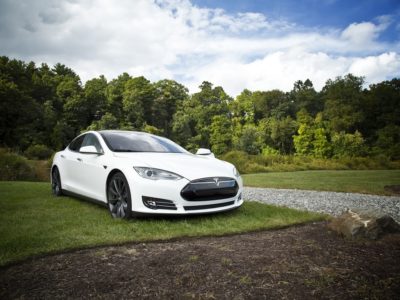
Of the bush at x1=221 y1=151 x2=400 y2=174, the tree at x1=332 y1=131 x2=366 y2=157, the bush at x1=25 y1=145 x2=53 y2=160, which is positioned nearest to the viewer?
the bush at x1=221 y1=151 x2=400 y2=174

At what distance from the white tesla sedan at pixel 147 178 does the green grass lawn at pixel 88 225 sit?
24 centimetres

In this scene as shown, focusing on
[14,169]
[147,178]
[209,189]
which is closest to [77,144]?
[147,178]

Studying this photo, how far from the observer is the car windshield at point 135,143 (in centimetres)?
556

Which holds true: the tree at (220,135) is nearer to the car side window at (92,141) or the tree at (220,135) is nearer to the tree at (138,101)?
the tree at (138,101)

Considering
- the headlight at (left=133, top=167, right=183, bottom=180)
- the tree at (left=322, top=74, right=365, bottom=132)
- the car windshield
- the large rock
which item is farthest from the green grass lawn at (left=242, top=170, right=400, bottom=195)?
the tree at (left=322, top=74, right=365, bottom=132)

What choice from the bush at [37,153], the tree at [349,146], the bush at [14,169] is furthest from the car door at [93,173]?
the tree at [349,146]

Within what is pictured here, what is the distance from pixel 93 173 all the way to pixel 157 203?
64.8 inches

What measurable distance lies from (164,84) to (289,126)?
92.2 feet

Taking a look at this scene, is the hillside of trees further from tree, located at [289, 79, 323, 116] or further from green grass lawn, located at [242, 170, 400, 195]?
green grass lawn, located at [242, 170, 400, 195]

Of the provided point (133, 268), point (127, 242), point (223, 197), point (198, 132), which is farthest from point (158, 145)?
point (198, 132)

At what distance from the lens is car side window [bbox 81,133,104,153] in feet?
18.7

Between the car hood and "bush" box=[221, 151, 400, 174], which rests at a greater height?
the car hood

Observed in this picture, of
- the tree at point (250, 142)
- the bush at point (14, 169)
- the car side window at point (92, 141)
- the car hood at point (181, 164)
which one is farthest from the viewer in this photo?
the tree at point (250, 142)

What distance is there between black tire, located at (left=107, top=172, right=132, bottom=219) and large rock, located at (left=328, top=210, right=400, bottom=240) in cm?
297
